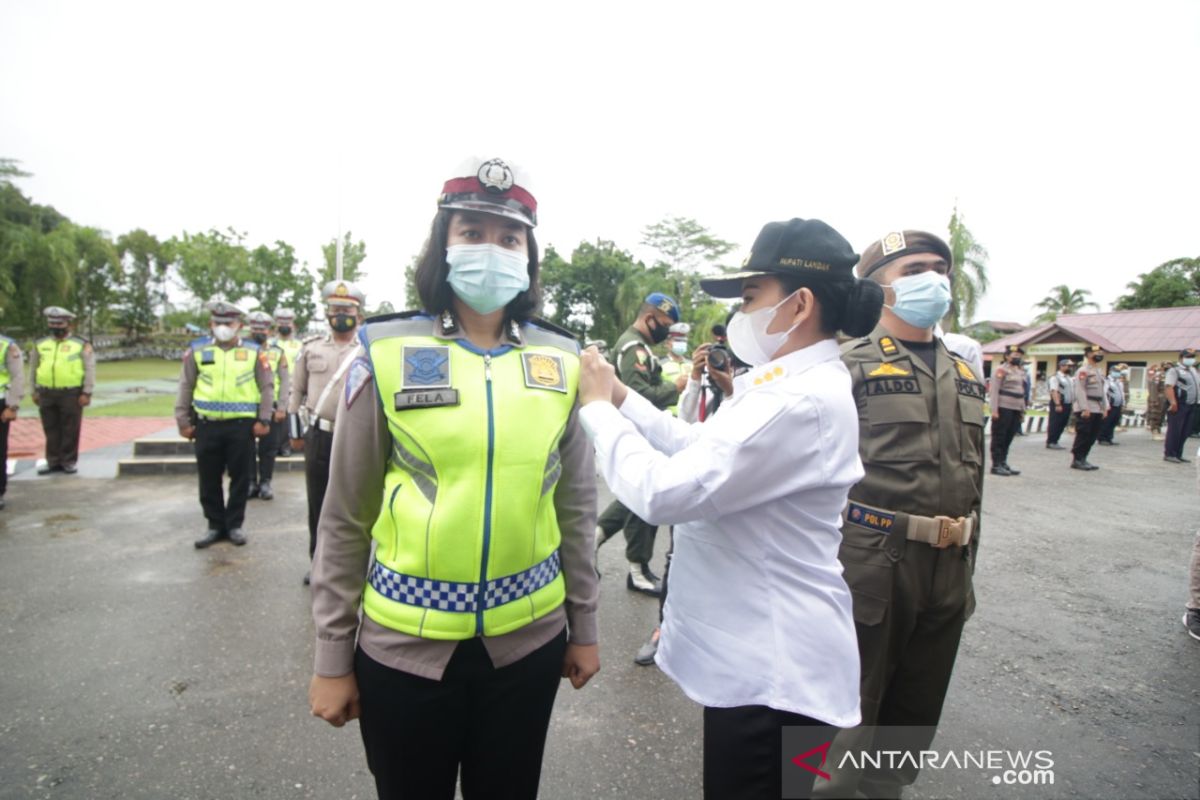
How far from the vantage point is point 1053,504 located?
8031 mm

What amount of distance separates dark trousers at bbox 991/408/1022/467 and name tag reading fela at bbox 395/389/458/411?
11.1 m

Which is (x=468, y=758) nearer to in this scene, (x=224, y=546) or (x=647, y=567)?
(x=647, y=567)

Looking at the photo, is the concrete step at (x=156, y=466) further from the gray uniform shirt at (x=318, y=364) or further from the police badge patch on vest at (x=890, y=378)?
the police badge patch on vest at (x=890, y=378)

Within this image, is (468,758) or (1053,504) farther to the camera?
(1053,504)

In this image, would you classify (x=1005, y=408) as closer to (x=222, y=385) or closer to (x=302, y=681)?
(x=302, y=681)

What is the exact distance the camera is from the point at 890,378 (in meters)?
2.39

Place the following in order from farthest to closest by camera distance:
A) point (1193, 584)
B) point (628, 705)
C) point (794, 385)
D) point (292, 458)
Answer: point (292, 458), point (1193, 584), point (628, 705), point (794, 385)

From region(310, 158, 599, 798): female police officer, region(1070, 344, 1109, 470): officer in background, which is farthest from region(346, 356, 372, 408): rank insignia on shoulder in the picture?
region(1070, 344, 1109, 470): officer in background

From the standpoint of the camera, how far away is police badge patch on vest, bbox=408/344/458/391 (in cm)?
150

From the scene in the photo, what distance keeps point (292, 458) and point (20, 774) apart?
6.51m

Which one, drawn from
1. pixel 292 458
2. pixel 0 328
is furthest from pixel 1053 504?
pixel 0 328

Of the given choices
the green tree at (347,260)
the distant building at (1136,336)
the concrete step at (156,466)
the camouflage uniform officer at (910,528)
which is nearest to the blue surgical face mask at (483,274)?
the camouflage uniform officer at (910,528)

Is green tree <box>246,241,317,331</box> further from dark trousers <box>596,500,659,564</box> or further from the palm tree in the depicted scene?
the palm tree

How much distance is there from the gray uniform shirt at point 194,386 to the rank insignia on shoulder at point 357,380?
455cm
